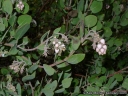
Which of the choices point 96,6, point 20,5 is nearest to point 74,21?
point 96,6

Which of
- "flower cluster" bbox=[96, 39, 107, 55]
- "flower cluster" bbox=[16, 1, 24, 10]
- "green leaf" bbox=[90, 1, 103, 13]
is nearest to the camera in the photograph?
"flower cluster" bbox=[96, 39, 107, 55]

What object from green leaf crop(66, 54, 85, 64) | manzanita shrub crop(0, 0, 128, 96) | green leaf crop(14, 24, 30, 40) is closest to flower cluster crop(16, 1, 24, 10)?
manzanita shrub crop(0, 0, 128, 96)

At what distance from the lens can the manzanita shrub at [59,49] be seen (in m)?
0.63

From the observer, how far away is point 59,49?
0.58 m

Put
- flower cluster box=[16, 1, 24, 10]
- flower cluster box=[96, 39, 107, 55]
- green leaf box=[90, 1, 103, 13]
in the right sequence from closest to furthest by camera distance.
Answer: flower cluster box=[96, 39, 107, 55] < flower cluster box=[16, 1, 24, 10] < green leaf box=[90, 1, 103, 13]

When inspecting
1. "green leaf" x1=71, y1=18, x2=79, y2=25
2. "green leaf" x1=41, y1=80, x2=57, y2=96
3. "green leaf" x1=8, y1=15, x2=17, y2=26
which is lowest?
"green leaf" x1=41, y1=80, x2=57, y2=96

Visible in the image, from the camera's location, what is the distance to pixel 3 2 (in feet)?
2.15

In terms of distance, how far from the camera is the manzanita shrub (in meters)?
0.63

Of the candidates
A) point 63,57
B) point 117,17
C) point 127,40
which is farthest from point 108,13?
point 63,57

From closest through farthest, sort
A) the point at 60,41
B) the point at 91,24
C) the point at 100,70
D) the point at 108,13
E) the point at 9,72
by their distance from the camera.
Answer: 1. the point at 60,41
2. the point at 91,24
3. the point at 9,72
4. the point at 100,70
5. the point at 108,13

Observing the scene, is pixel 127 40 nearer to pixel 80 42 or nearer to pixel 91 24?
pixel 91 24

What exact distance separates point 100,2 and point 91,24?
0.14m

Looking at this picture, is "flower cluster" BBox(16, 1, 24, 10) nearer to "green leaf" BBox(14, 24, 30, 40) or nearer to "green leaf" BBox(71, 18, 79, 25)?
"green leaf" BBox(14, 24, 30, 40)

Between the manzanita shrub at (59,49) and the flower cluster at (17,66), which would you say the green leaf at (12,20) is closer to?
the manzanita shrub at (59,49)
